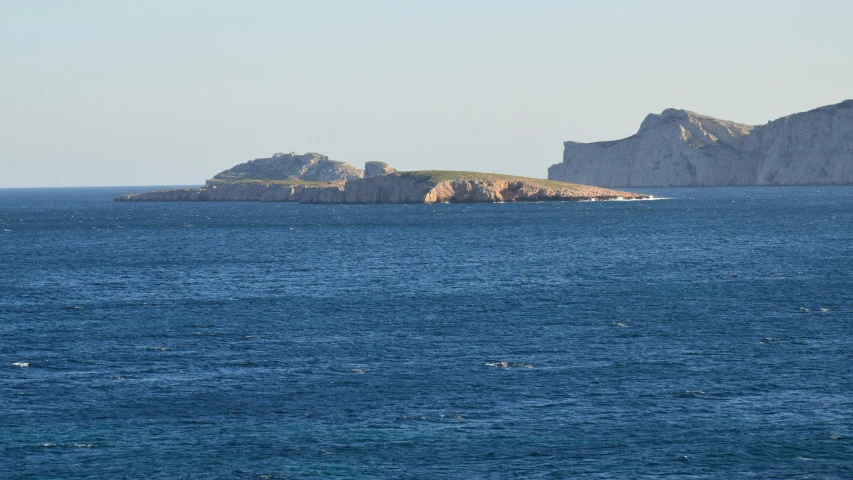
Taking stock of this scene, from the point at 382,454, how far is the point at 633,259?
240 ft

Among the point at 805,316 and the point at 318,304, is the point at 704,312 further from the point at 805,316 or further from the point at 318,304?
the point at 318,304

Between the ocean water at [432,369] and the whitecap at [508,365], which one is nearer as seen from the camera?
the ocean water at [432,369]

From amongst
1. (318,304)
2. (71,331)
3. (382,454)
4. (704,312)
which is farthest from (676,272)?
(382,454)

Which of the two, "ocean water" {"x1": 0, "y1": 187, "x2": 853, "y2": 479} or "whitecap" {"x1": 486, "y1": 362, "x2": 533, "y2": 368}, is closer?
"ocean water" {"x1": 0, "y1": 187, "x2": 853, "y2": 479}

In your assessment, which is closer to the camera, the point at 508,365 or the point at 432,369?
the point at 432,369

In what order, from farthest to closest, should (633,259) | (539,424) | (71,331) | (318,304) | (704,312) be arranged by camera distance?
(633,259), (318,304), (704,312), (71,331), (539,424)

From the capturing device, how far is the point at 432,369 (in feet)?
171

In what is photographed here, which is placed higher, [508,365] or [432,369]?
[508,365]

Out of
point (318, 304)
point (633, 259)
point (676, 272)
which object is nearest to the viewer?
point (318, 304)

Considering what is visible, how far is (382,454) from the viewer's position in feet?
128

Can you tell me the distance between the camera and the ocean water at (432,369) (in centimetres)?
3872

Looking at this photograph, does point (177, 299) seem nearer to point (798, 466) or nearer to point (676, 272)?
point (676, 272)

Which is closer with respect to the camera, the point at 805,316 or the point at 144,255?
the point at 805,316

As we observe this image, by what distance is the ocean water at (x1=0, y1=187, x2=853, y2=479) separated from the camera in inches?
1524
